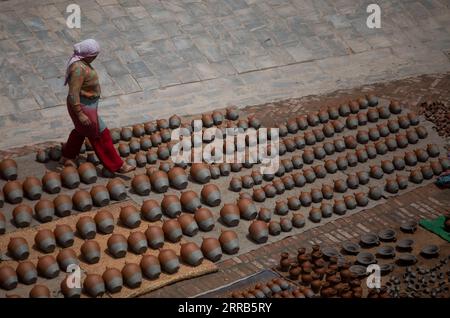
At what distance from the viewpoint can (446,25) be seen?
18.9m

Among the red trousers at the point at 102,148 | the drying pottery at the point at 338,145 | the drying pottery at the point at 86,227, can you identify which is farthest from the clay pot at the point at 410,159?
the drying pottery at the point at 86,227

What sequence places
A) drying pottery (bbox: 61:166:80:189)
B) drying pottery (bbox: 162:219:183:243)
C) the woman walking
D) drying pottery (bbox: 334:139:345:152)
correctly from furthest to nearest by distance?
A: 1. drying pottery (bbox: 334:139:345:152)
2. drying pottery (bbox: 61:166:80:189)
3. the woman walking
4. drying pottery (bbox: 162:219:183:243)

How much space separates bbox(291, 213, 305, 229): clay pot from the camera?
38.0 ft

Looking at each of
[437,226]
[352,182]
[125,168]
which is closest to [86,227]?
[125,168]

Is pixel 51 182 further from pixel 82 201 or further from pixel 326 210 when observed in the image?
pixel 326 210

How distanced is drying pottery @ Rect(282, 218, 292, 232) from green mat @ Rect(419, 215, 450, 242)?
1824mm

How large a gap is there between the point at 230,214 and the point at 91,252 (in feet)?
6.54


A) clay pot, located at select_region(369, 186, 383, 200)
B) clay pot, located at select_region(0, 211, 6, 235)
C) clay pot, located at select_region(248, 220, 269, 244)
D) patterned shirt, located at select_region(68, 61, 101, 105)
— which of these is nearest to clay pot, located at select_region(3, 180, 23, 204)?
clay pot, located at select_region(0, 211, 6, 235)

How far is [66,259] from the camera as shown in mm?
10219

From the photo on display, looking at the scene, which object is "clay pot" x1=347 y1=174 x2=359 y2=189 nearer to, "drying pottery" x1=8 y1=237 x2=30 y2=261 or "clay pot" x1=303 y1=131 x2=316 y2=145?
"clay pot" x1=303 y1=131 x2=316 y2=145

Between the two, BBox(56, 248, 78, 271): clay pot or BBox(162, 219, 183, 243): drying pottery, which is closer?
BBox(56, 248, 78, 271): clay pot

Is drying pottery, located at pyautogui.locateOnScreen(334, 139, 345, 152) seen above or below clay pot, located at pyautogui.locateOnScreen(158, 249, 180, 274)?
above

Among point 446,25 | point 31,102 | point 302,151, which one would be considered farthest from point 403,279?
point 446,25

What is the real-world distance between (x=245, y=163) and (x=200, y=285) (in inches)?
→ 116
